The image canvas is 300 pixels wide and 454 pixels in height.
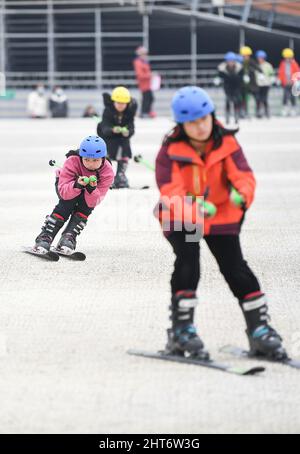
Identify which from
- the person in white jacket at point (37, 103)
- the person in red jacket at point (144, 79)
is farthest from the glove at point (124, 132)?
the person in white jacket at point (37, 103)

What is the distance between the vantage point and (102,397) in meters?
6.49

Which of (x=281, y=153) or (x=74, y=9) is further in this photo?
(x=74, y=9)

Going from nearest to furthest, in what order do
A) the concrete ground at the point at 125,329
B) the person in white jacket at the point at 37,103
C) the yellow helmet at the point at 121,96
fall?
the concrete ground at the point at 125,329 → the yellow helmet at the point at 121,96 → the person in white jacket at the point at 37,103

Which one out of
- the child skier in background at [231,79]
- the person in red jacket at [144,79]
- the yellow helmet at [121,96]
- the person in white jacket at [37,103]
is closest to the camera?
the yellow helmet at [121,96]

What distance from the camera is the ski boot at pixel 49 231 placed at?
11.2 meters

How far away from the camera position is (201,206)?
23.1 ft

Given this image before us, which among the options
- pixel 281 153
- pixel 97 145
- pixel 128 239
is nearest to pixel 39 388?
pixel 97 145

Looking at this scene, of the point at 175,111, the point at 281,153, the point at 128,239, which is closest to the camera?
the point at 175,111

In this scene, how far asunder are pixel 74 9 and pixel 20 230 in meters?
25.0

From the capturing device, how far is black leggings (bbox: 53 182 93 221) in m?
11.3

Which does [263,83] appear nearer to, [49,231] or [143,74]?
[143,74]

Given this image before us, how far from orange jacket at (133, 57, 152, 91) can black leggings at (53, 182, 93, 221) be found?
22578mm

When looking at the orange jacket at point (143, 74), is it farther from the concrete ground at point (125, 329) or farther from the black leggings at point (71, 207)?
the black leggings at point (71, 207)

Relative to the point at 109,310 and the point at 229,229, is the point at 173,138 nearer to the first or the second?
the point at 229,229
